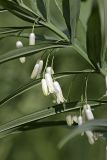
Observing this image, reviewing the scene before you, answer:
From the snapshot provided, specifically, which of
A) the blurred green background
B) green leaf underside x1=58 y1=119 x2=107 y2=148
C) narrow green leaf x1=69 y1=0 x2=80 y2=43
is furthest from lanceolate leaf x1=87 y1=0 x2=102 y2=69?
the blurred green background

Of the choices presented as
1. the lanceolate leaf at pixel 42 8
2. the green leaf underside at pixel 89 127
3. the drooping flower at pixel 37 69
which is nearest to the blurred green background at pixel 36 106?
the drooping flower at pixel 37 69

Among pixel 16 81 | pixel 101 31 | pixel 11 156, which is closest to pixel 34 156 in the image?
pixel 11 156

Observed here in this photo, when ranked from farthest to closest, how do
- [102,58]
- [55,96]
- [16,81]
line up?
[16,81] < [55,96] < [102,58]

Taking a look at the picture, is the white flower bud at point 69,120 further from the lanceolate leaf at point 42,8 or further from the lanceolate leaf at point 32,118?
the lanceolate leaf at point 42,8

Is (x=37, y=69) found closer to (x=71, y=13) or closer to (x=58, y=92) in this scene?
(x=58, y=92)

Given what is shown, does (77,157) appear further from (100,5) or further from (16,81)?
(100,5)

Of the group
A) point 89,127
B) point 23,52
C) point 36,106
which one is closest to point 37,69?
point 23,52
